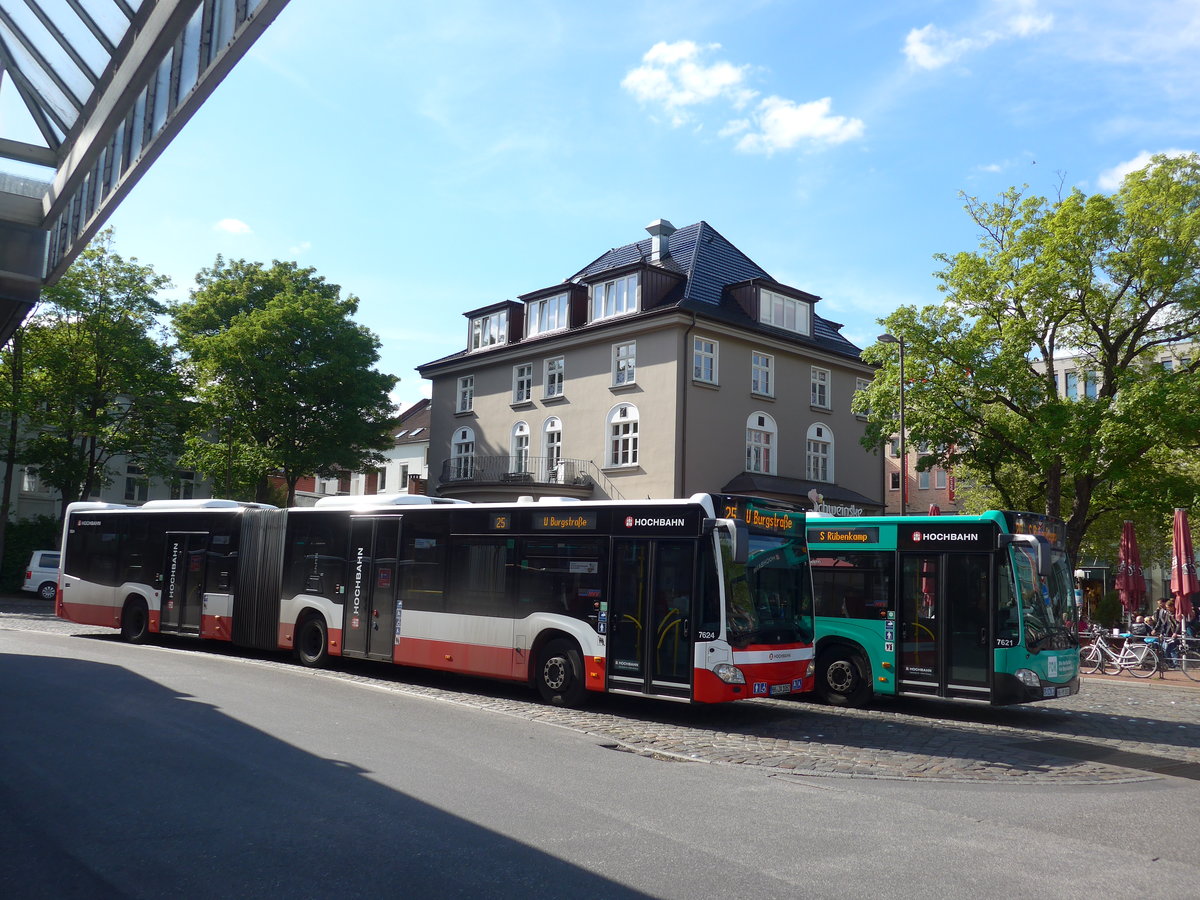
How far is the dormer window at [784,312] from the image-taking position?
38.6 m

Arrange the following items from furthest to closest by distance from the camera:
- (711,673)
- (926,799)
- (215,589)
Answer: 1. (215,589)
2. (711,673)
3. (926,799)

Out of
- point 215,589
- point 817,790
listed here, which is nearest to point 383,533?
point 215,589

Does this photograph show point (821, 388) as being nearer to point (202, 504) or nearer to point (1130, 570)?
point (1130, 570)

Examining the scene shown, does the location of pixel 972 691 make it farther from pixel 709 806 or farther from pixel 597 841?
pixel 597 841

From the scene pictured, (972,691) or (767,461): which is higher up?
(767,461)

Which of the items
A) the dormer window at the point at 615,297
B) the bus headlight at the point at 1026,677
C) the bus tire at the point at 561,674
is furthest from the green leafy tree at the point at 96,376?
the bus headlight at the point at 1026,677

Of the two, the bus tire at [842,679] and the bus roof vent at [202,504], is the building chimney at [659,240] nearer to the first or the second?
the bus roof vent at [202,504]

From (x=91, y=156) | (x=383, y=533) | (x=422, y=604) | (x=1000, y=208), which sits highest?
(x=1000, y=208)

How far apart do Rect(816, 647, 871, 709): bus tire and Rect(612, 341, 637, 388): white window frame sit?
22.0 metres

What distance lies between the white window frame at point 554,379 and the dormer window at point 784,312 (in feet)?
25.7

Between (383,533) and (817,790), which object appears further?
(383,533)

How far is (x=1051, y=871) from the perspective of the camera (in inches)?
251

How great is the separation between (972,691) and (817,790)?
18.2 feet

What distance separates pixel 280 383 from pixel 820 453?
21.7 metres
